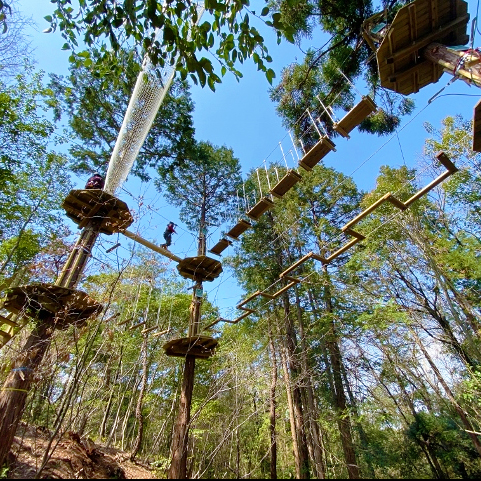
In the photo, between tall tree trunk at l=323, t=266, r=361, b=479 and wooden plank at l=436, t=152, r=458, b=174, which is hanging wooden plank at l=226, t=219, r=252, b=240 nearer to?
wooden plank at l=436, t=152, r=458, b=174

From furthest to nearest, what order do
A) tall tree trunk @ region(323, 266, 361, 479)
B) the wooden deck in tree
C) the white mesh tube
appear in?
tall tree trunk @ region(323, 266, 361, 479)
the white mesh tube
the wooden deck in tree

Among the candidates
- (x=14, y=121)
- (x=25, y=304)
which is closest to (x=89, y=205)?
(x=25, y=304)

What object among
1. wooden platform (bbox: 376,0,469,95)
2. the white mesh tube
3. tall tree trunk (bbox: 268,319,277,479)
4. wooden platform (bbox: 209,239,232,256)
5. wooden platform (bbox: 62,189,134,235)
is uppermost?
wooden platform (bbox: 376,0,469,95)

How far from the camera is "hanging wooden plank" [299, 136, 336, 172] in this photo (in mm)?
3253

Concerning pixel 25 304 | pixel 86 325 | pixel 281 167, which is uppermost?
pixel 281 167

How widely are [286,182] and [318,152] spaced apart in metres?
0.51

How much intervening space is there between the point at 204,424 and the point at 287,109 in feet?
28.5

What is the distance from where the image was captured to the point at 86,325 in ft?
9.80

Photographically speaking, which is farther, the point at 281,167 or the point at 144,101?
the point at 281,167

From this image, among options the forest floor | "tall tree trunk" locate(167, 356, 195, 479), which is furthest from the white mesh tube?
the forest floor

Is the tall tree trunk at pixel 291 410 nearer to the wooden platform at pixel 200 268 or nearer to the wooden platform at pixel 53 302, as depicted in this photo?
the wooden platform at pixel 200 268

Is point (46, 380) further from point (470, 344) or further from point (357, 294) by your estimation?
point (470, 344)

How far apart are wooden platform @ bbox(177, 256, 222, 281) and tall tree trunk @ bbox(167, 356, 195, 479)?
1311 mm

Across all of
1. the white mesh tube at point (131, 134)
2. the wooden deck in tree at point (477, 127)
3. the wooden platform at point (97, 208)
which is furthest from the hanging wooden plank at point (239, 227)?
the wooden deck in tree at point (477, 127)
